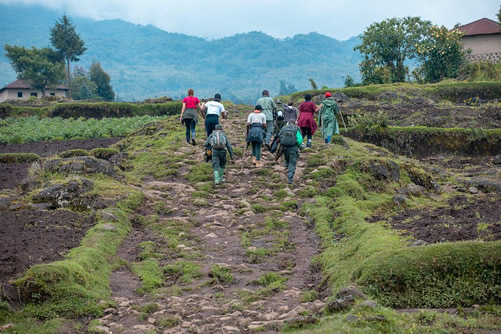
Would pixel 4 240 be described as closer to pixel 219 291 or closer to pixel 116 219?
pixel 116 219

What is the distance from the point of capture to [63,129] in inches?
1455

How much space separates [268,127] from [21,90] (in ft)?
228

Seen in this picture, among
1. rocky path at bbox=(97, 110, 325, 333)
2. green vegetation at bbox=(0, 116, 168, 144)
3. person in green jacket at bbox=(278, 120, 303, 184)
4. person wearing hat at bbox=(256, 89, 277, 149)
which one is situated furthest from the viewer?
green vegetation at bbox=(0, 116, 168, 144)

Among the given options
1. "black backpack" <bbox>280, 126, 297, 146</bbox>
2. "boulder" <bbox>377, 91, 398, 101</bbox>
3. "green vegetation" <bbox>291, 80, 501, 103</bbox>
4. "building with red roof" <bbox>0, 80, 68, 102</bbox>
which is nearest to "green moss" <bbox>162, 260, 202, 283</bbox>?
"black backpack" <bbox>280, 126, 297, 146</bbox>

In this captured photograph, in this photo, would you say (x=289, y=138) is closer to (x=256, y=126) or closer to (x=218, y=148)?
(x=256, y=126)

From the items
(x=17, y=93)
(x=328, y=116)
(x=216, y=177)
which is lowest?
(x=216, y=177)

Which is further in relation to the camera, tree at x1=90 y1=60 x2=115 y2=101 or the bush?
tree at x1=90 y1=60 x2=115 y2=101

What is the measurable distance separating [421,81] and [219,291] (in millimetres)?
43036

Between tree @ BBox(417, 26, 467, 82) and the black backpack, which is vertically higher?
tree @ BBox(417, 26, 467, 82)

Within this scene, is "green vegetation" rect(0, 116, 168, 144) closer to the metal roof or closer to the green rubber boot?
the green rubber boot

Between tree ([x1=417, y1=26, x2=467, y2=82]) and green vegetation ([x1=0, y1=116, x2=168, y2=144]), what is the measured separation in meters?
24.2

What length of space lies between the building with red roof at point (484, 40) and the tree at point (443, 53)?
1.09m

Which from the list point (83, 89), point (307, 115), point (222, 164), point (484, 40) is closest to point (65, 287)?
point (222, 164)

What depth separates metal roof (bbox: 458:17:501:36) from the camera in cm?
5100
